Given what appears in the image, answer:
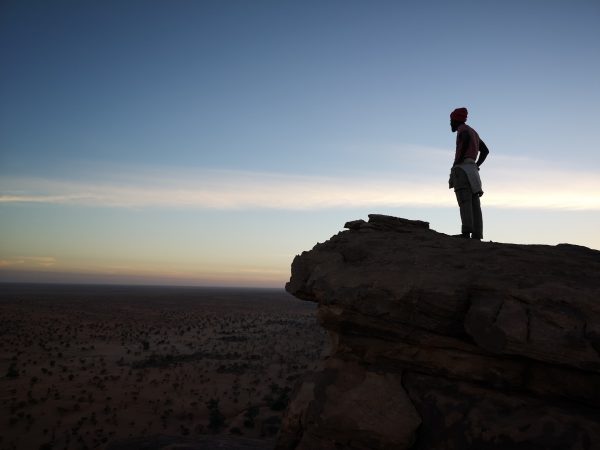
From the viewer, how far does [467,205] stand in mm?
9156

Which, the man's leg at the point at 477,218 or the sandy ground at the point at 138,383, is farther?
the sandy ground at the point at 138,383

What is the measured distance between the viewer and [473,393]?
648cm

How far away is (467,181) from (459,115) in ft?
5.27

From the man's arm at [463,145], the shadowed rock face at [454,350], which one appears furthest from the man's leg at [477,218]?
the shadowed rock face at [454,350]

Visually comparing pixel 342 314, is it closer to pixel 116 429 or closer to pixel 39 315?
pixel 116 429

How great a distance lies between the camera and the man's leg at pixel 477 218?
30.4 feet

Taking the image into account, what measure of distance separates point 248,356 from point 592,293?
75.1 ft

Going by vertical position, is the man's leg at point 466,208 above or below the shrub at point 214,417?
above

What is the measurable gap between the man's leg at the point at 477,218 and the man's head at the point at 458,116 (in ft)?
5.65

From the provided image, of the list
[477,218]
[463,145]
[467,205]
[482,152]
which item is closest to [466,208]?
[467,205]

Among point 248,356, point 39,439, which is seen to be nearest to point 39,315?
point 248,356

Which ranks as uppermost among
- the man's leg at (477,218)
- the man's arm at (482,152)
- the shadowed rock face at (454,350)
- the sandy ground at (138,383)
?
the man's arm at (482,152)

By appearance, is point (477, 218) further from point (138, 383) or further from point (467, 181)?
point (138, 383)

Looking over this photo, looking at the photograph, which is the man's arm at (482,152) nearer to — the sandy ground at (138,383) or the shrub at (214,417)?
the sandy ground at (138,383)
